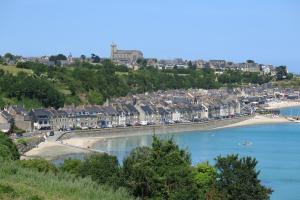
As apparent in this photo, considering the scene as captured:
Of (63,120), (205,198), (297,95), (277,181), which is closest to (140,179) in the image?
(205,198)

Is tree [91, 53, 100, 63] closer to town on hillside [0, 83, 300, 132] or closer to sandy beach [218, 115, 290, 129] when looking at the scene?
town on hillside [0, 83, 300, 132]

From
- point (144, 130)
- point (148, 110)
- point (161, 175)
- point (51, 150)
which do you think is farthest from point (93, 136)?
point (161, 175)

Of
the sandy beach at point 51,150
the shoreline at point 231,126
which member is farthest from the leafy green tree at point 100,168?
the shoreline at point 231,126

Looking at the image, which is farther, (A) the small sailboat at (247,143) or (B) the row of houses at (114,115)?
(B) the row of houses at (114,115)

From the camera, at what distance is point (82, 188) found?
18.9 feet

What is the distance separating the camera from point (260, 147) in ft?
92.5

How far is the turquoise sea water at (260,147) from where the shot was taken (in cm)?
1836

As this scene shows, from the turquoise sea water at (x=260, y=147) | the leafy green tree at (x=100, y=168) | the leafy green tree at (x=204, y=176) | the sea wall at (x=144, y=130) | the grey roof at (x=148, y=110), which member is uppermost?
the leafy green tree at (x=100, y=168)

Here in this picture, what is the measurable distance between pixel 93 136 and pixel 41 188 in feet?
84.7

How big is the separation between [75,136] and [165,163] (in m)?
21.1

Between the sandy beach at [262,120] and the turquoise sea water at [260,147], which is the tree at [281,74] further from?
the turquoise sea water at [260,147]

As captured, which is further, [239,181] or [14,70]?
[14,70]

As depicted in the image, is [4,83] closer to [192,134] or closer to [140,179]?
[192,134]

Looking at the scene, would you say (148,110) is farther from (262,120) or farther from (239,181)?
(239,181)
